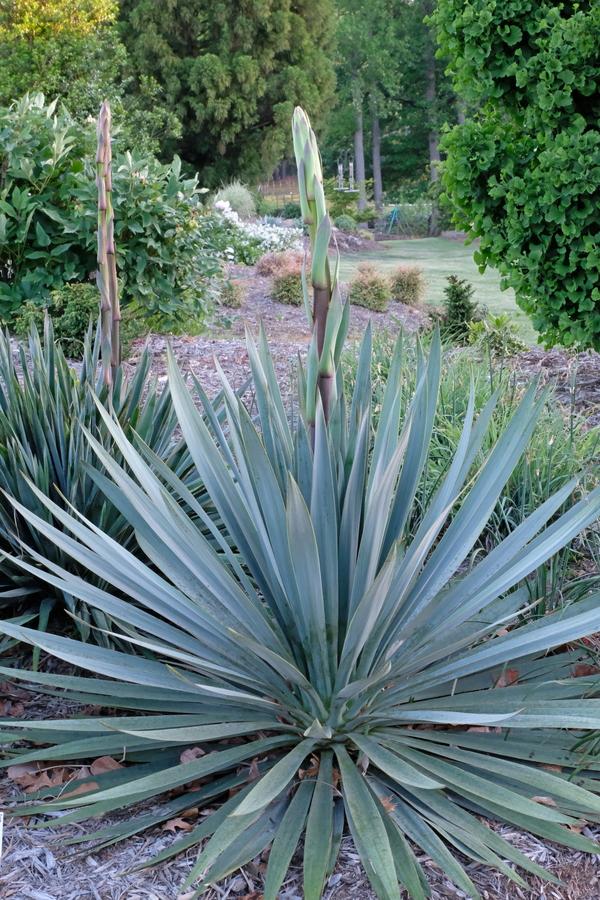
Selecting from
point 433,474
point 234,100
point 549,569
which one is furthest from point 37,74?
point 549,569

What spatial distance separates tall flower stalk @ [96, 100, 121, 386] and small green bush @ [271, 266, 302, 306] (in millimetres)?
8771

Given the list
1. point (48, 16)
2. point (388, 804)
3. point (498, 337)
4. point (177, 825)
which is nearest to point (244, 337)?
point (498, 337)

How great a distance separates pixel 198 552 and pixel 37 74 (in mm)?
16373

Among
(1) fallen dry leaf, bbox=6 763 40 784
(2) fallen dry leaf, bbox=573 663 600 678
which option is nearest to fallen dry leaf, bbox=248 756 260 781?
(1) fallen dry leaf, bbox=6 763 40 784

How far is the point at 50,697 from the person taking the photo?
2.99 m

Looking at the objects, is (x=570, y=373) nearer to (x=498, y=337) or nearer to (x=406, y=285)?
(x=498, y=337)

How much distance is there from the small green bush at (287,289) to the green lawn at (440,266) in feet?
→ 8.36

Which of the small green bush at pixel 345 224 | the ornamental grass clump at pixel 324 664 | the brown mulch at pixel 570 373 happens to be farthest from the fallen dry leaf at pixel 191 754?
the small green bush at pixel 345 224

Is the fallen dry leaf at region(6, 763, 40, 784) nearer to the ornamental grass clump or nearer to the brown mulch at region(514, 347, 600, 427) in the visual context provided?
the ornamental grass clump

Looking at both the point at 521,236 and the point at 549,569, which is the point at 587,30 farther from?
the point at 549,569

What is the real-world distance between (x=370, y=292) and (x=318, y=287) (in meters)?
10.3

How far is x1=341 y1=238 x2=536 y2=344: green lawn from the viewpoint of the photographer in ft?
46.7

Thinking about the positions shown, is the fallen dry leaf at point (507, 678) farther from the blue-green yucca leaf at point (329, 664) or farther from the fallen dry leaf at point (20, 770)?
the fallen dry leaf at point (20, 770)

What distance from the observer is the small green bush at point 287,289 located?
12.2 meters
